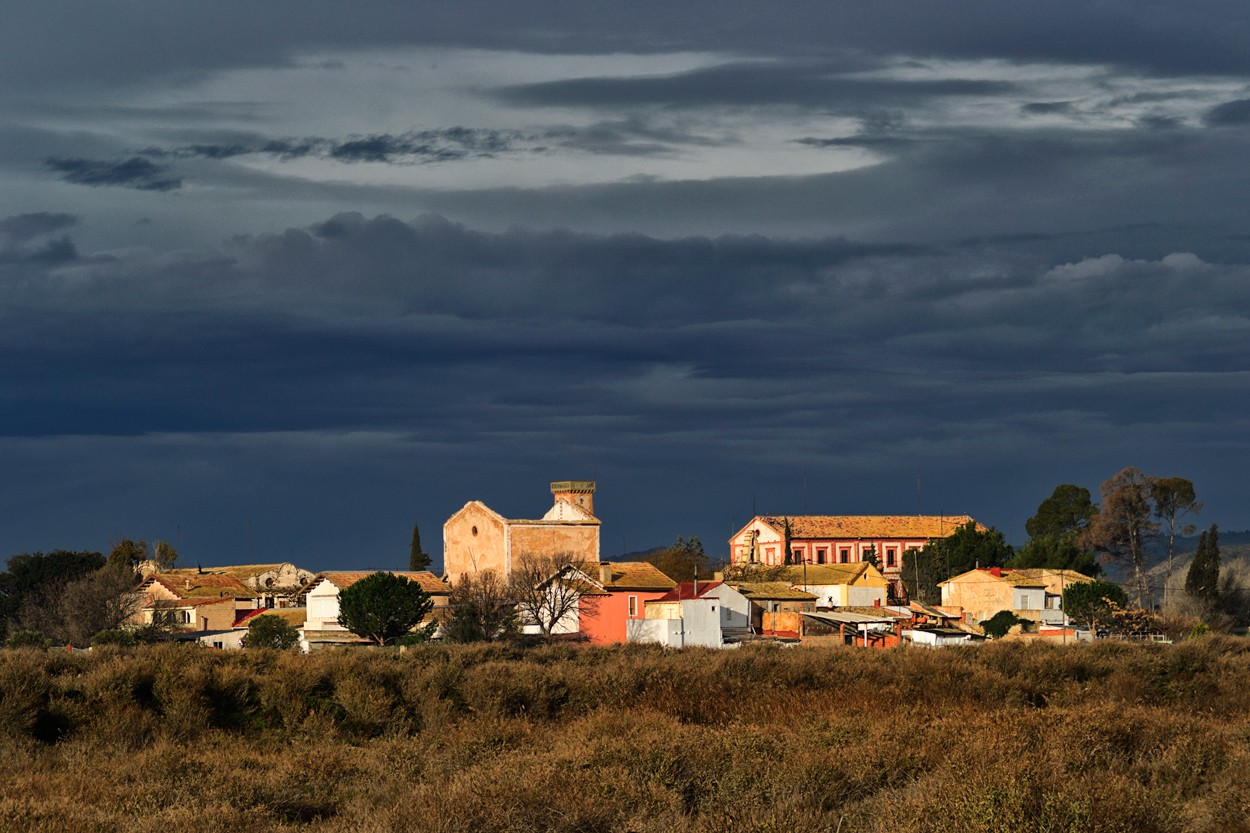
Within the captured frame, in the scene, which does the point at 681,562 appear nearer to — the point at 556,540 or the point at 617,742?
the point at 556,540

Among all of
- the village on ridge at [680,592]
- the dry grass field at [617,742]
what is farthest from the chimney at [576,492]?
the dry grass field at [617,742]

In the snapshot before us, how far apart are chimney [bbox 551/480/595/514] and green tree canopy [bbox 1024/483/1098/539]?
38627 millimetres

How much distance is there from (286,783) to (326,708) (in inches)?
317

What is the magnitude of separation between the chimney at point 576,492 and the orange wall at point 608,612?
2246 centimetres

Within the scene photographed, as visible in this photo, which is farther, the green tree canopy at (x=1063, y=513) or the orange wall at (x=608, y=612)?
the green tree canopy at (x=1063, y=513)

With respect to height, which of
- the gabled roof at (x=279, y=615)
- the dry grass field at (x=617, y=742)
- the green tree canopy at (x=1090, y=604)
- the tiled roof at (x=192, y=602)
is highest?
the tiled roof at (x=192, y=602)

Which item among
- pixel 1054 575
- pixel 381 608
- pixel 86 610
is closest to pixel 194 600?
pixel 86 610

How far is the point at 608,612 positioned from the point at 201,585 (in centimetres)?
3398

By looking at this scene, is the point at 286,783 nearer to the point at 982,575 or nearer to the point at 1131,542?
the point at 982,575

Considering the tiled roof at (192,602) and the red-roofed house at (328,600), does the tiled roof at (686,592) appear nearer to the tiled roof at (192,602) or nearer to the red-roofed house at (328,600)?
the red-roofed house at (328,600)

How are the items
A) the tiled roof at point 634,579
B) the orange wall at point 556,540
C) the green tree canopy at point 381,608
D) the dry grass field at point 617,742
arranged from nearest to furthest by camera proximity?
the dry grass field at point 617,742
the green tree canopy at point 381,608
the tiled roof at point 634,579
the orange wall at point 556,540

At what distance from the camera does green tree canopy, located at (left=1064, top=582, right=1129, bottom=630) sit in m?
69.3

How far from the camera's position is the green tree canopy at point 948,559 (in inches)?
3661

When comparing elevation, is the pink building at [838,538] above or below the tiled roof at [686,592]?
above
